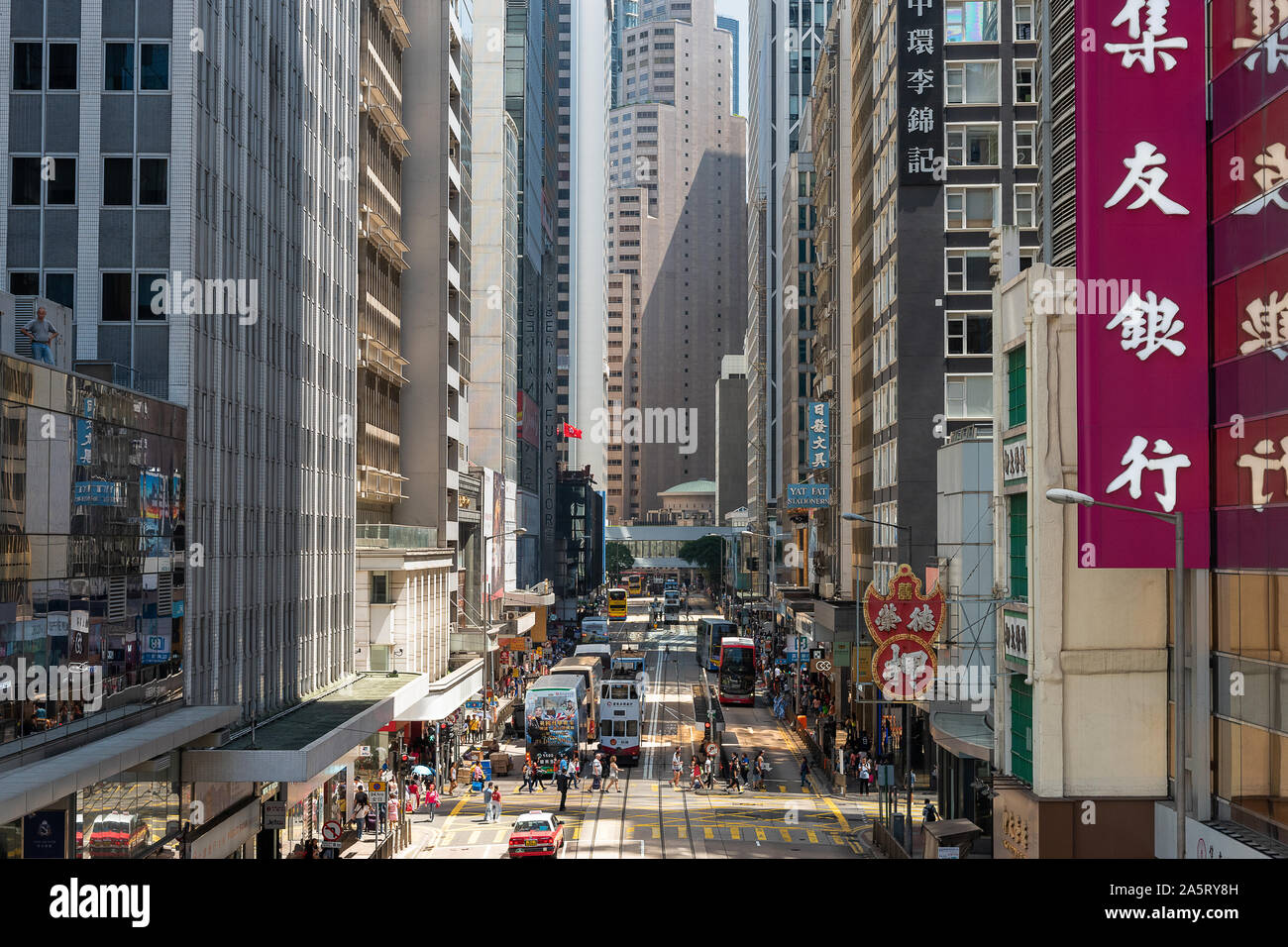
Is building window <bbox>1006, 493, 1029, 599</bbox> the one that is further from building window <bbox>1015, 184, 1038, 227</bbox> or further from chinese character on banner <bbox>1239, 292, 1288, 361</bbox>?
building window <bbox>1015, 184, 1038, 227</bbox>

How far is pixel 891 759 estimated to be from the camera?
52750 mm

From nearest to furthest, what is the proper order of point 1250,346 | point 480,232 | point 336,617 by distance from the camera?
point 1250,346, point 336,617, point 480,232

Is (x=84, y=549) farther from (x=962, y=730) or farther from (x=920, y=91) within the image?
(x=920, y=91)

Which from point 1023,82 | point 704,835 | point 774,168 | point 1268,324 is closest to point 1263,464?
point 1268,324

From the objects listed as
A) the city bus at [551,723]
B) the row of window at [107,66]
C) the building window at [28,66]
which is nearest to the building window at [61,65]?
the row of window at [107,66]

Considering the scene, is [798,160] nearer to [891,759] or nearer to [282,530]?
[891,759]

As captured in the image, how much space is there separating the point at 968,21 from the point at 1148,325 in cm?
3427

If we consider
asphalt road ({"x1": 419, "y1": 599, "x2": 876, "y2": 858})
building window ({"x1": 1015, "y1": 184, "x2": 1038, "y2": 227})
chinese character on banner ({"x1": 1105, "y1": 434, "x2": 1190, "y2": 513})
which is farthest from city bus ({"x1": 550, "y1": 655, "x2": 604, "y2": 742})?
chinese character on banner ({"x1": 1105, "y1": 434, "x2": 1190, "y2": 513})

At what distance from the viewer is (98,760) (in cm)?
2464

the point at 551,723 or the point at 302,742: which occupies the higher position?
the point at 302,742

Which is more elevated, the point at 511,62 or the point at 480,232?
the point at 511,62

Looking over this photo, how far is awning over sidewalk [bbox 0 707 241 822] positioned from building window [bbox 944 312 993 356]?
33.6 metres
